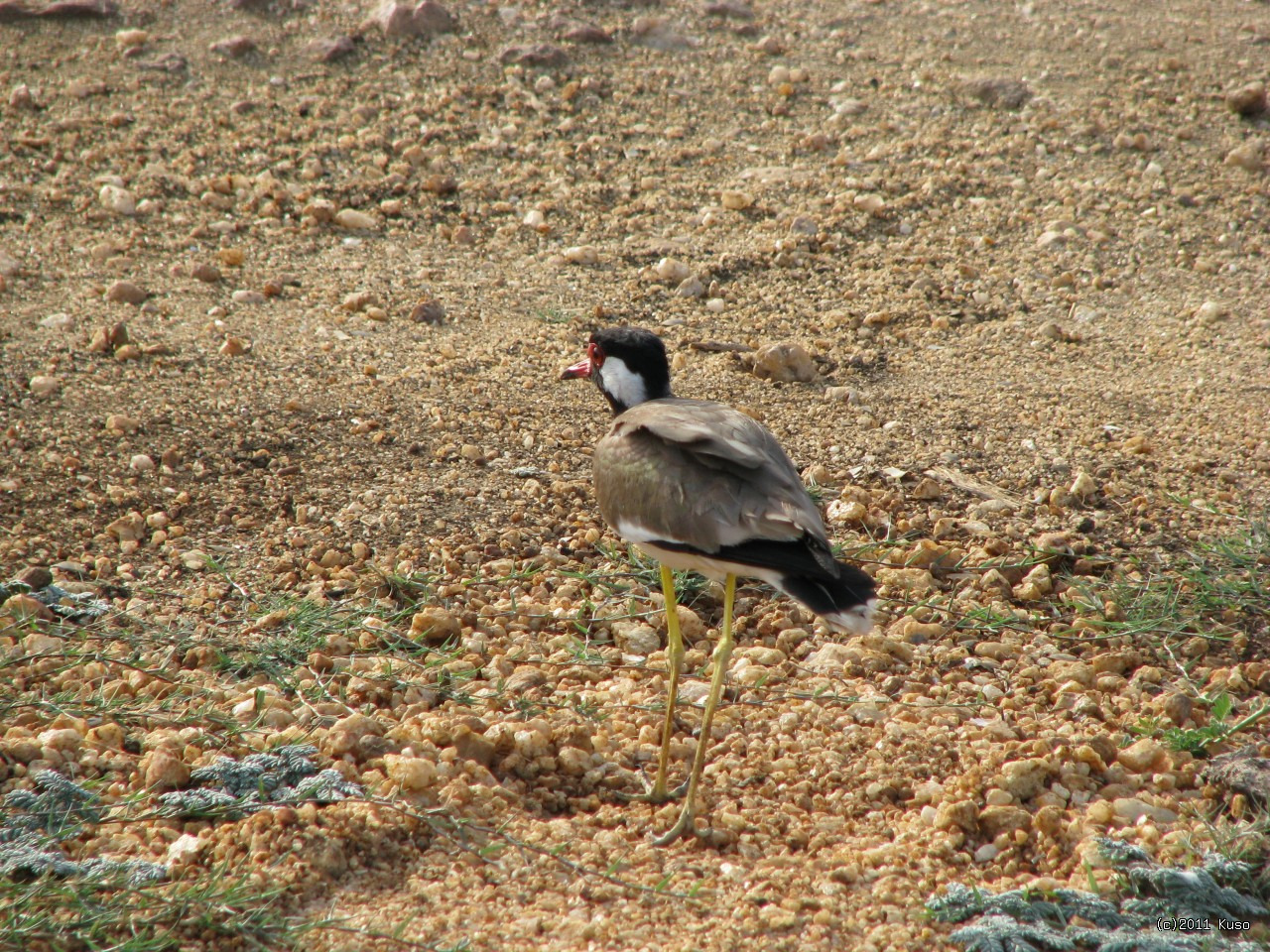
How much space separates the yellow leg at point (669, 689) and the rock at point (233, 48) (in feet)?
20.6

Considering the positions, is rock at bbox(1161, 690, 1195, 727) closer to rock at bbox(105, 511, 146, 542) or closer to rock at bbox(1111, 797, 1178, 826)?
rock at bbox(1111, 797, 1178, 826)

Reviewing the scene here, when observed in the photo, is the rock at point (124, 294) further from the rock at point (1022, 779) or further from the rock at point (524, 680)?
the rock at point (1022, 779)

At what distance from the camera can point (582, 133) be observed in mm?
8211

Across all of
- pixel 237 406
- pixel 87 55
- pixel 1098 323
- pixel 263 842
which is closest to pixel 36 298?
pixel 237 406

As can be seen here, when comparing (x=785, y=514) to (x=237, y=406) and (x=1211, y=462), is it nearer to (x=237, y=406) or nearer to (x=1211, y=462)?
(x=1211, y=462)

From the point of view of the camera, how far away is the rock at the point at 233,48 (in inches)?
340

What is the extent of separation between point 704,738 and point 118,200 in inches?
211

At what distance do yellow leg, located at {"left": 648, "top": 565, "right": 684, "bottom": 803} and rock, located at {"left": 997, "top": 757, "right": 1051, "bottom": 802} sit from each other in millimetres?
1067

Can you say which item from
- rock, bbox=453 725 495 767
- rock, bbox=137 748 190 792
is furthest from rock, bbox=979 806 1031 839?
rock, bbox=137 748 190 792

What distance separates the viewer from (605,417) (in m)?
5.95

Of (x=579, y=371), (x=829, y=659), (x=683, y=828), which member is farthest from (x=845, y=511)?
(x=683, y=828)

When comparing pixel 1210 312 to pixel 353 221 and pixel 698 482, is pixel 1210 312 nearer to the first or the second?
pixel 698 482

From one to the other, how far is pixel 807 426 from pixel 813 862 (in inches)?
106

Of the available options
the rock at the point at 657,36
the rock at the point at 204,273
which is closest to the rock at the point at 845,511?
the rock at the point at 204,273
